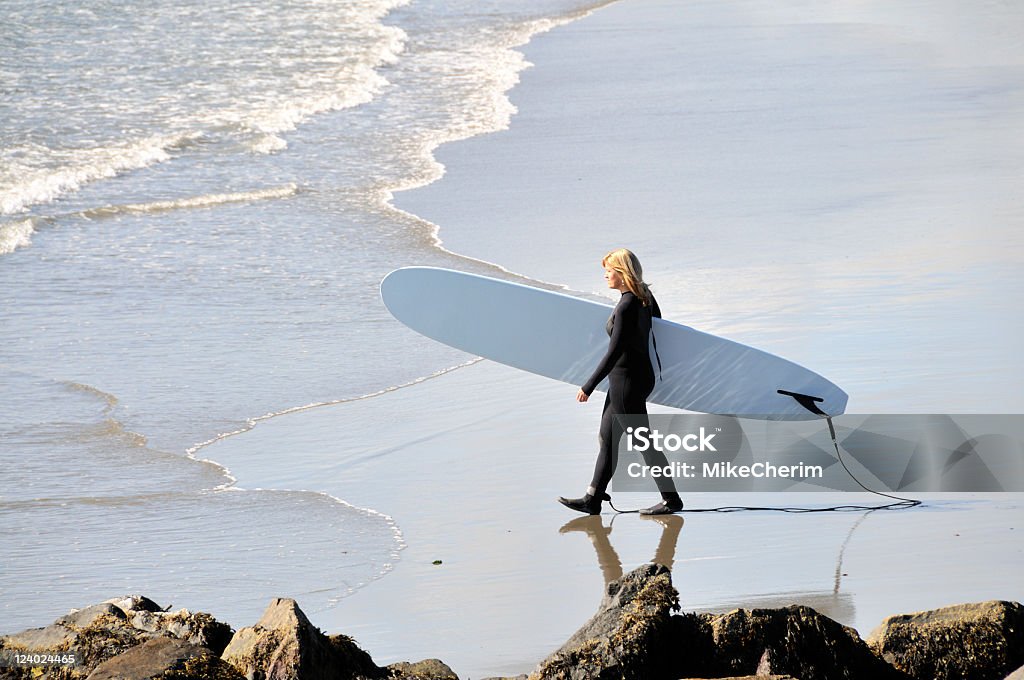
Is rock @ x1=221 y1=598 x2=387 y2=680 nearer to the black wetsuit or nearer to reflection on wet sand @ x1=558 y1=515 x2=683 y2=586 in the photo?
reflection on wet sand @ x1=558 y1=515 x2=683 y2=586

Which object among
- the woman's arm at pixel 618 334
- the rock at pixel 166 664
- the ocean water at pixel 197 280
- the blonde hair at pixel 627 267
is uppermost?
the blonde hair at pixel 627 267

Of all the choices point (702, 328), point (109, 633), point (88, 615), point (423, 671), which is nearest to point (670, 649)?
point (423, 671)

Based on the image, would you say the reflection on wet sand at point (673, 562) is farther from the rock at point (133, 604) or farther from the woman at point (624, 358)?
the rock at point (133, 604)

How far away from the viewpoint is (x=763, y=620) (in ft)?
12.6

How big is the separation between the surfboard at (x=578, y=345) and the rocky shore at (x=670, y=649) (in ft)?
8.49

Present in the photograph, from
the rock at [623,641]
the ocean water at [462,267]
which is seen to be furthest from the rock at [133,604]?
the rock at [623,641]

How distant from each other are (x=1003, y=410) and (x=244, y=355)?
15.3 ft

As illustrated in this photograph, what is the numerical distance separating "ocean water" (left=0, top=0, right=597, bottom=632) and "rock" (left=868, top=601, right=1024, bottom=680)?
7.02ft

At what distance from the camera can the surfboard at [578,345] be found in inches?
257

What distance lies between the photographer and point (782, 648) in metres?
3.80

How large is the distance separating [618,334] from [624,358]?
11 cm

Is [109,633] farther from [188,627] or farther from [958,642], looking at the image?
[958,642]

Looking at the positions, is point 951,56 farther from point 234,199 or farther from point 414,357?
point 414,357

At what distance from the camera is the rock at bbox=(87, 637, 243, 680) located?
3.84 meters
